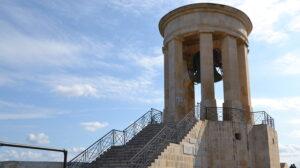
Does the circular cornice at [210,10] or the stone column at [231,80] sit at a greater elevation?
the circular cornice at [210,10]

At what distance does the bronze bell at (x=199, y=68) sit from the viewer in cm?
2420

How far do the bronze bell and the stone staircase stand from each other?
5.95m

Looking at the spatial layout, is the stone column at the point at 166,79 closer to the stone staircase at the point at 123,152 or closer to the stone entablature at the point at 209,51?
the stone entablature at the point at 209,51

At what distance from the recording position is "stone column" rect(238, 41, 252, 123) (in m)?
21.1

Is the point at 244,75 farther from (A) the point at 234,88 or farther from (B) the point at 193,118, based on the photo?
(B) the point at 193,118

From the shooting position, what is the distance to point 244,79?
2205 cm

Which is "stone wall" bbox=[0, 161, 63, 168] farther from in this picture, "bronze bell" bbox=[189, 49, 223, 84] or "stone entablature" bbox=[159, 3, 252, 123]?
"bronze bell" bbox=[189, 49, 223, 84]

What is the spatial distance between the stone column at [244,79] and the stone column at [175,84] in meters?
3.33

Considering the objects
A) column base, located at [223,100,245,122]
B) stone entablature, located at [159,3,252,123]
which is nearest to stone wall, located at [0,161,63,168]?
stone entablature, located at [159,3,252,123]

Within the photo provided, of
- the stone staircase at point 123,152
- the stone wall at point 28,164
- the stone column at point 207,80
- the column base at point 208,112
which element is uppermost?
the stone column at point 207,80

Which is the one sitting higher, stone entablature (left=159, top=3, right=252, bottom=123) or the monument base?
stone entablature (left=159, top=3, right=252, bottom=123)

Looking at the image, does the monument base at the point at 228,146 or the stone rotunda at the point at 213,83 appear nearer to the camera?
the monument base at the point at 228,146

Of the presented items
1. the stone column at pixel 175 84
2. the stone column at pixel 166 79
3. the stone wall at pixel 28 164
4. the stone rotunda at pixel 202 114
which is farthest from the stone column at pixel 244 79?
the stone wall at pixel 28 164

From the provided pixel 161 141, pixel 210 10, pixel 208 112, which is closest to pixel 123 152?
pixel 161 141
